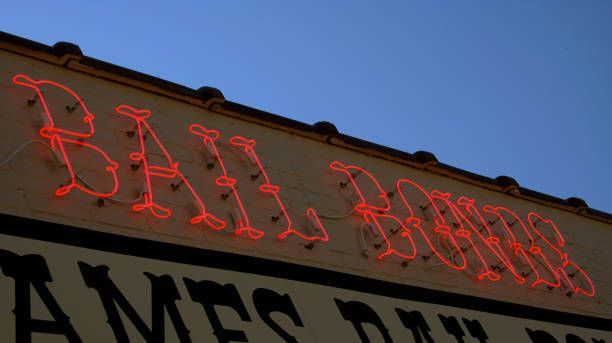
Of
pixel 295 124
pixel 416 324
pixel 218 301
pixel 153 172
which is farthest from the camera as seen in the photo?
pixel 295 124

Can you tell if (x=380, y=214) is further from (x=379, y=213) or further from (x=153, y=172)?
(x=153, y=172)

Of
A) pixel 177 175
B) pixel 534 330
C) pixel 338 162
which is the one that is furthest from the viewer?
pixel 338 162

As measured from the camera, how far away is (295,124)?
685 centimetres

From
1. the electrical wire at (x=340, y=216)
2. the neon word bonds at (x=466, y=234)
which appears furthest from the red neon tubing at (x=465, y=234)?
the electrical wire at (x=340, y=216)

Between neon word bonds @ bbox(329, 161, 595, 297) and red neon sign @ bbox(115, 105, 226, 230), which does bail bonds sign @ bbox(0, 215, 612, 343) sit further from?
neon word bonds @ bbox(329, 161, 595, 297)

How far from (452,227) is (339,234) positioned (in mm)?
1461

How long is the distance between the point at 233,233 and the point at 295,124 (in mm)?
1736

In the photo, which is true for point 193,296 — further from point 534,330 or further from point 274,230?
point 534,330

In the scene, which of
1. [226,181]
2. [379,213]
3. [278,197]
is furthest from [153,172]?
[379,213]

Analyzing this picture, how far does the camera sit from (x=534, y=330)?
648 cm

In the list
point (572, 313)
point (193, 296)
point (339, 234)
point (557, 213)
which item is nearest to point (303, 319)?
point (193, 296)

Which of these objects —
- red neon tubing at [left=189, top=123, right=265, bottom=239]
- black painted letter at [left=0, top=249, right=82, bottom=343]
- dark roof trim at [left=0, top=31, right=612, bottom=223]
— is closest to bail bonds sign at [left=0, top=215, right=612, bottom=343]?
black painted letter at [left=0, top=249, right=82, bottom=343]

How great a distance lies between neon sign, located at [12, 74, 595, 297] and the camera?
5.20 metres

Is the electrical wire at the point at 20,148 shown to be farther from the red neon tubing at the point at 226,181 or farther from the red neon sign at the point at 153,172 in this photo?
the red neon tubing at the point at 226,181
